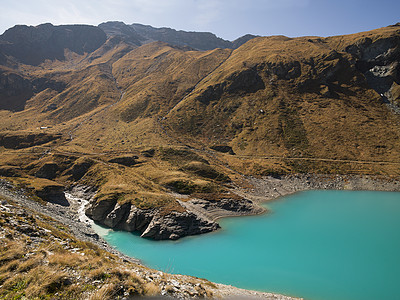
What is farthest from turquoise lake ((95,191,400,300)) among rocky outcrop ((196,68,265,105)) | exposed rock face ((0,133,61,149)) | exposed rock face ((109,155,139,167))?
rocky outcrop ((196,68,265,105))

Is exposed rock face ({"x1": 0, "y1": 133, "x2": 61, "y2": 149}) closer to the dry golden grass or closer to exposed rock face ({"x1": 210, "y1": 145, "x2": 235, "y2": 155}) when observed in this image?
exposed rock face ({"x1": 210, "y1": 145, "x2": 235, "y2": 155})

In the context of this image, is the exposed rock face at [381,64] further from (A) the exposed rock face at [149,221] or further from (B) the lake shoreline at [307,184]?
(A) the exposed rock face at [149,221]

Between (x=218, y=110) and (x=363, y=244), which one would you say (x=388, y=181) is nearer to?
(x=363, y=244)

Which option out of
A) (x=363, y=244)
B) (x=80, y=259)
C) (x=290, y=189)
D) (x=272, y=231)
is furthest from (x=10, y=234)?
(x=290, y=189)

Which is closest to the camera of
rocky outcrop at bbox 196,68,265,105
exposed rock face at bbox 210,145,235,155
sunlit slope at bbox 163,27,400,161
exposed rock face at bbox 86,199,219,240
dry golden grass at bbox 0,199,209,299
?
dry golden grass at bbox 0,199,209,299

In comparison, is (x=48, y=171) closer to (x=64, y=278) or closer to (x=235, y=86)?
(x=64, y=278)

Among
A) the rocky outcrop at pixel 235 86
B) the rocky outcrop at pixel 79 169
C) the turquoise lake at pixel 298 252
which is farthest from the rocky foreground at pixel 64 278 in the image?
the rocky outcrop at pixel 235 86

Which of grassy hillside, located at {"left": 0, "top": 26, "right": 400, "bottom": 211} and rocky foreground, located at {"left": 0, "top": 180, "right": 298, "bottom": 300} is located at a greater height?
grassy hillside, located at {"left": 0, "top": 26, "right": 400, "bottom": 211}
